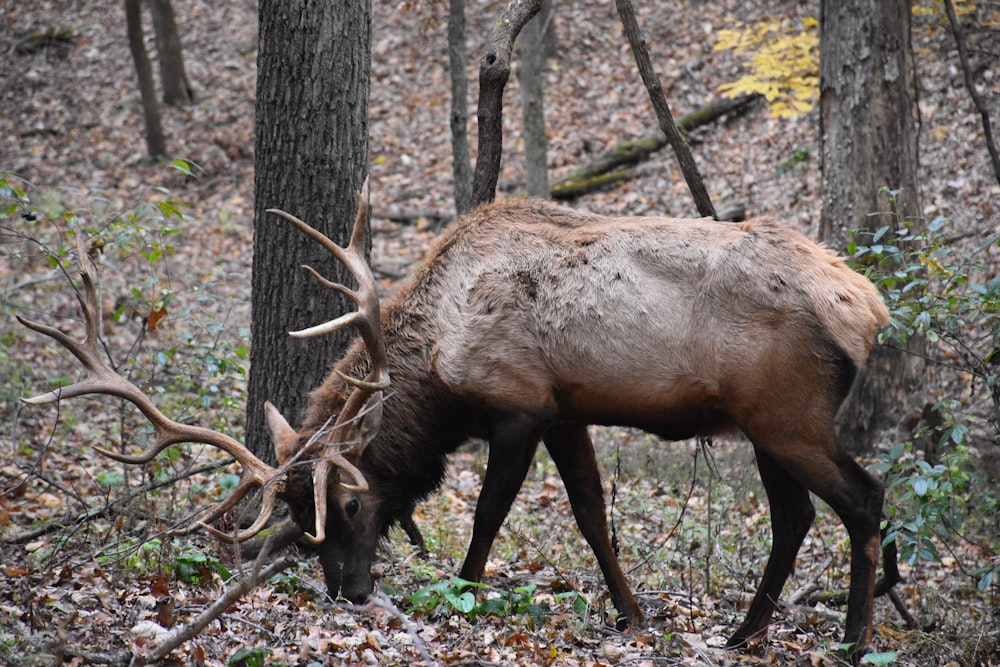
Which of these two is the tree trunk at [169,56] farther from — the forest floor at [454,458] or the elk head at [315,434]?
the elk head at [315,434]

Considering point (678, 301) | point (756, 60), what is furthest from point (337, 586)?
point (756, 60)

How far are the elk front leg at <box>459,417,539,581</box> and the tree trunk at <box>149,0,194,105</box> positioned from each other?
16714 mm

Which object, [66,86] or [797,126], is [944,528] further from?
[66,86]

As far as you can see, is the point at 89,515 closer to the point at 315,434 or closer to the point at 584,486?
the point at 315,434

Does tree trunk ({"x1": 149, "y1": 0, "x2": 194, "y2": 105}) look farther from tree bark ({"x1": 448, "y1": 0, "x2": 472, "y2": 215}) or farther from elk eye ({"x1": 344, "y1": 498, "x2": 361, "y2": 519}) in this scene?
elk eye ({"x1": 344, "y1": 498, "x2": 361, "y2": 519})

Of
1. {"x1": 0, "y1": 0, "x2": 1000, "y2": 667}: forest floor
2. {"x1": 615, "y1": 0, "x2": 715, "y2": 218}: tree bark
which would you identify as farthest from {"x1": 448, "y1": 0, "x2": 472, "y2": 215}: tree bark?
{"x1": 615, "y1": 0, "x2": 715, "y2": 218}: tree bark

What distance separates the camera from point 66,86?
2108cm

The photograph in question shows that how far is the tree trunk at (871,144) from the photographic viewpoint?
27.2 feet

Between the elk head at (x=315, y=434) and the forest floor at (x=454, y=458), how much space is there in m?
0.46

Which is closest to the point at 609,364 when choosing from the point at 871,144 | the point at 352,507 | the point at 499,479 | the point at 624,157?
the point at 499,479

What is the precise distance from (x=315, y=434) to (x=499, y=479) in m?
1.10

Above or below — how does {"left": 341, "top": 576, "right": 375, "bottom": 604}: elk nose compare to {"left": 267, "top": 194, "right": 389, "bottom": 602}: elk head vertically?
below

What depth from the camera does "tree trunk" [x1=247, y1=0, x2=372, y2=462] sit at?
5.68 meters

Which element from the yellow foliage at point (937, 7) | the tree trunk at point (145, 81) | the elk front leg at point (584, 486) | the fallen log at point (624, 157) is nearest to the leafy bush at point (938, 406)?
the elk front leg at point (584, 486)
